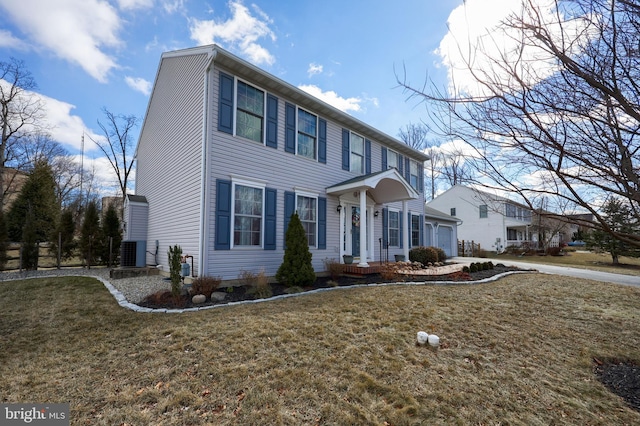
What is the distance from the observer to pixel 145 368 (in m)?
3.09

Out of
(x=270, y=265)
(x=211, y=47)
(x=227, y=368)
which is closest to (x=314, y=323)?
(x=227, y=368)

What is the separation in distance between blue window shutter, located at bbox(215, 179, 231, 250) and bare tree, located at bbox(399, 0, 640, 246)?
220 inches

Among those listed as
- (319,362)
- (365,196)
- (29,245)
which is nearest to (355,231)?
(365,196)

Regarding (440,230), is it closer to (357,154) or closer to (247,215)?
(357,154)

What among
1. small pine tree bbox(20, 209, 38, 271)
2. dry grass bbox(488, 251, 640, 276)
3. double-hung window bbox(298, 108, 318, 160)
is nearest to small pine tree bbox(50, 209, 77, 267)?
small pine tree bbox(20, 209, 38, 271)

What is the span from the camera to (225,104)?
7.49 metres

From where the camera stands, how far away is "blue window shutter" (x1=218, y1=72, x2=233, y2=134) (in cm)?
739

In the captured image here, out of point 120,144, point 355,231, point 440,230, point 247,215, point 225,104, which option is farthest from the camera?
point 120,144

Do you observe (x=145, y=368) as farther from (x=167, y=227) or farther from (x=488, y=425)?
(x=167, y=227)

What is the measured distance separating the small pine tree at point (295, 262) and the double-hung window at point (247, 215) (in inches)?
39.6

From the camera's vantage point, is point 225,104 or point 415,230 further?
point 415,230

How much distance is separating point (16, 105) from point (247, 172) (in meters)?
19.7

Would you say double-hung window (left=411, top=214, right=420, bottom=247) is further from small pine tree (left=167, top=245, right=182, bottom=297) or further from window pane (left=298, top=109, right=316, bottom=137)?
small pine tree (left=167, top=245, right=182, bottom=297)

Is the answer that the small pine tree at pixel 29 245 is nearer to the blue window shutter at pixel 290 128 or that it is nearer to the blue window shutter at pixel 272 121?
the blue window shutter at pixel 272 121
